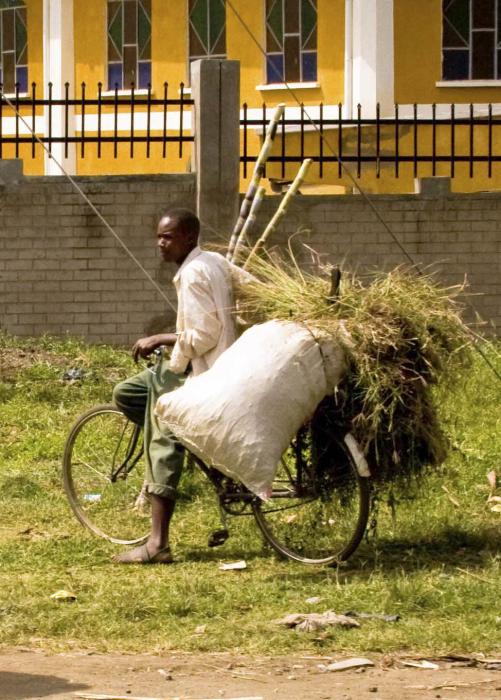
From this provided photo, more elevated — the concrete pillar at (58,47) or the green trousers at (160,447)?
the concrete pillar at (58,47)

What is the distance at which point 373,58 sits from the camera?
69.2 feet

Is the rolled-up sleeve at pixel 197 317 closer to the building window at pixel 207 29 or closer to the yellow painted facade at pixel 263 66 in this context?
the yellow painted facade at pixel 263 66

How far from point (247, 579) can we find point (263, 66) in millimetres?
15954

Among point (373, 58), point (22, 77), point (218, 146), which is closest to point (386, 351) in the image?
point (218, 146)

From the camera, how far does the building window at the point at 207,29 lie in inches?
893

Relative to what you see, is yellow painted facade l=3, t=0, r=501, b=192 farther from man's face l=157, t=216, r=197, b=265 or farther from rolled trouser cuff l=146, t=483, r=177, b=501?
rolled trouser cuff l=146, t=483, r=177, b=501

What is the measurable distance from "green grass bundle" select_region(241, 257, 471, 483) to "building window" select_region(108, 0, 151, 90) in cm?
1627

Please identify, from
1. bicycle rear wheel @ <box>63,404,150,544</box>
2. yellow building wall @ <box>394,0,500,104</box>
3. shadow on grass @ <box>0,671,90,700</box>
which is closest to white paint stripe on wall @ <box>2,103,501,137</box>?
yellow building wall @ <box>394,0,500,104</box>

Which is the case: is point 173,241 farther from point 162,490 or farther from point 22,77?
point 22,77

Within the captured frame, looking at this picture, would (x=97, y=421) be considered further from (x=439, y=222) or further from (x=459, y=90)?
(x=459, y=90)

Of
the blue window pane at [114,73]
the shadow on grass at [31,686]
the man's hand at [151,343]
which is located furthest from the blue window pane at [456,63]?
the shadow on grass at [31,686]

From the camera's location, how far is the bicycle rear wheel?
8195mm

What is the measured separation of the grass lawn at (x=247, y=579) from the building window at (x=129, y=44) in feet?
44.4

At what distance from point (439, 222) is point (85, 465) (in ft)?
24.0
